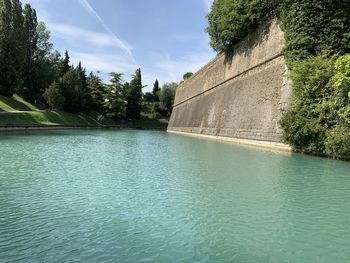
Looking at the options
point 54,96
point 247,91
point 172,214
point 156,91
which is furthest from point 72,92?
point 172,214

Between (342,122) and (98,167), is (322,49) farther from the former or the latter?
(98,167)

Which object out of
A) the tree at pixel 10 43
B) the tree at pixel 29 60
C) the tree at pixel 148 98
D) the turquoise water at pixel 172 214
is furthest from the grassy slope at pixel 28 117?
the tree at pixel 148 98

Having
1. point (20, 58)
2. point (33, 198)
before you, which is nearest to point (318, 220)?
point (33, 198)

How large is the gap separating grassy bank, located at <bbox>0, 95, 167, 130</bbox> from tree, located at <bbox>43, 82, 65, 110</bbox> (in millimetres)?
1293

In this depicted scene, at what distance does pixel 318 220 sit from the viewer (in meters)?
6.03

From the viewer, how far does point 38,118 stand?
39406 mm

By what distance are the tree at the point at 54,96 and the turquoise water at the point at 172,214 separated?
128 ft

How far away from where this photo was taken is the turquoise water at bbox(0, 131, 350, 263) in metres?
4.48

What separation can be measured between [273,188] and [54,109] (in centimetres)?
4526

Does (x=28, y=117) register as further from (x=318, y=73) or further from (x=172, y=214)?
(x=172, y=214)

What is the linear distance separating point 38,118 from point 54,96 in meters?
9.61

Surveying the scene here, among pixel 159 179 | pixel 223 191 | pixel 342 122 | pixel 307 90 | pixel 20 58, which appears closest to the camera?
pixel 223 191

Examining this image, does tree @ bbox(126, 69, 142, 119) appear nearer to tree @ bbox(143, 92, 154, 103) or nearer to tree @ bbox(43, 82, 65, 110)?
tree @ bbox(143, 92, 154, 103)

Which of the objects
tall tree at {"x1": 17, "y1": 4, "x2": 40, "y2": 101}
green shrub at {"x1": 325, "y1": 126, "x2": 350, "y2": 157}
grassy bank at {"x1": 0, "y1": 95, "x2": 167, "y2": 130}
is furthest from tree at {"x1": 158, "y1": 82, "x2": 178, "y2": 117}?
green shrub at {"x1": 325, "y1": 126, "x2": 350, "y2": 157}
